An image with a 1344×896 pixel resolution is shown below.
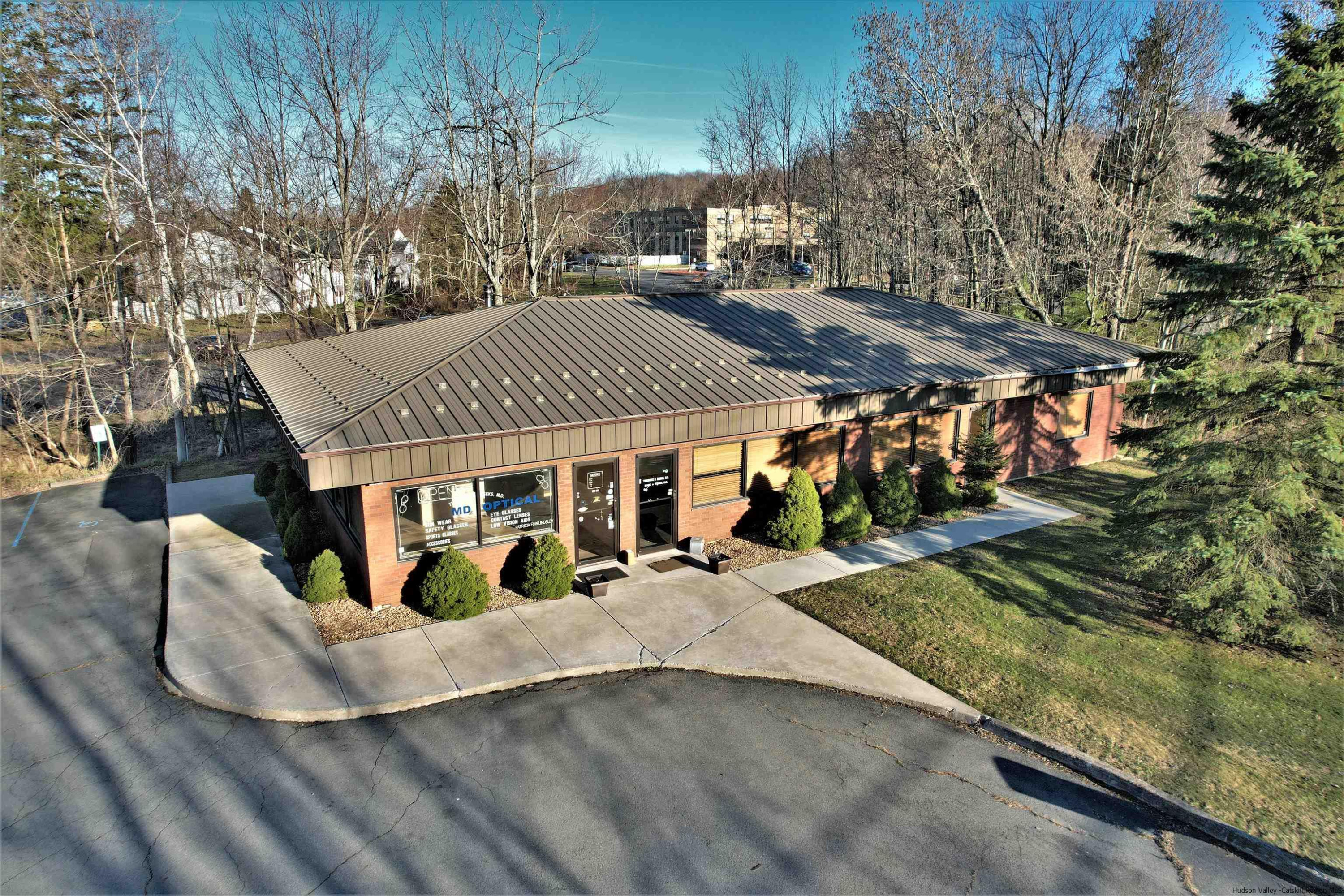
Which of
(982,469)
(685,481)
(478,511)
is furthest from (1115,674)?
(478,511)

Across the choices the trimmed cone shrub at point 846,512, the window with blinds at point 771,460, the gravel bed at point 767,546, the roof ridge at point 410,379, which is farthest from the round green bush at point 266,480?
the trimmed cone shrub at point 846,512

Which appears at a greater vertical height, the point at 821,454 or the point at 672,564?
the point at 821,454

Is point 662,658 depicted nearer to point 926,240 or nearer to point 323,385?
point 323,385

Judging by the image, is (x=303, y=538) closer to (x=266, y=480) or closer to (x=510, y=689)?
(x=266, y=480)

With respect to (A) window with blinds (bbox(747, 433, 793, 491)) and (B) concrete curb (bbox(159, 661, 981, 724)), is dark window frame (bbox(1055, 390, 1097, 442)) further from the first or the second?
(B) concrete curb (bbox(159, 661, 981, 724))

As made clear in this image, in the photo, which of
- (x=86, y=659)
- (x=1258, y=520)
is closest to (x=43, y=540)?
(x=86, y=659)
